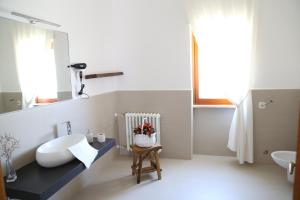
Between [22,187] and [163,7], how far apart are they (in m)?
2.68

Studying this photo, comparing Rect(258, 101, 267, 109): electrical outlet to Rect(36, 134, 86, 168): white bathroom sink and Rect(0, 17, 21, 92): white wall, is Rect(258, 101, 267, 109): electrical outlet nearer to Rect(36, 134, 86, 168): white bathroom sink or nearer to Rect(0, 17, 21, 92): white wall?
Rect(36, 134, 86, 168): white bathroom sink

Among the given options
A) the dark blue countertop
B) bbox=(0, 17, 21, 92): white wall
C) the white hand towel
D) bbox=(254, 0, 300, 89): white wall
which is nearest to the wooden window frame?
bbox=(254, 0, 300, 89): white wall

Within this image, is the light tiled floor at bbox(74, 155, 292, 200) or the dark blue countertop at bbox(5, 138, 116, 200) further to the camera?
the light tiled floor at bbox(74, 155, 292, 200)

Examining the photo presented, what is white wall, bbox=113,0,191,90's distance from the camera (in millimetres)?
3111

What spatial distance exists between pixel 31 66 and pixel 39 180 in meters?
0.97

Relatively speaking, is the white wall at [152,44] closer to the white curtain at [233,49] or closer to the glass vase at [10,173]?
the white curtain at [233,49]

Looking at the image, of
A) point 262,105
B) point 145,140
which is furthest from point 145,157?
point 262,105

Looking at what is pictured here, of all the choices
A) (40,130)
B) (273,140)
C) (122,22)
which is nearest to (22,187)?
(40,130)

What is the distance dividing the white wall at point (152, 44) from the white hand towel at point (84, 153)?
162cm

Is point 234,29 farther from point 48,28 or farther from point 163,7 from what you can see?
point 48,28

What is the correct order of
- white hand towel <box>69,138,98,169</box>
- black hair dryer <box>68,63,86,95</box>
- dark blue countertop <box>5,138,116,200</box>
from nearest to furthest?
dark blue countertop <box>5,138,116,200</box>, white hand towel <box>69,138,98,169</box>, black hair dryer <box>68,63,86,95</box>

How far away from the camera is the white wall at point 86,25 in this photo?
196cm

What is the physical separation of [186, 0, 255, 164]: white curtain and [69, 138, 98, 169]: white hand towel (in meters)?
1.98

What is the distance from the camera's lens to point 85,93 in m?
2.67
